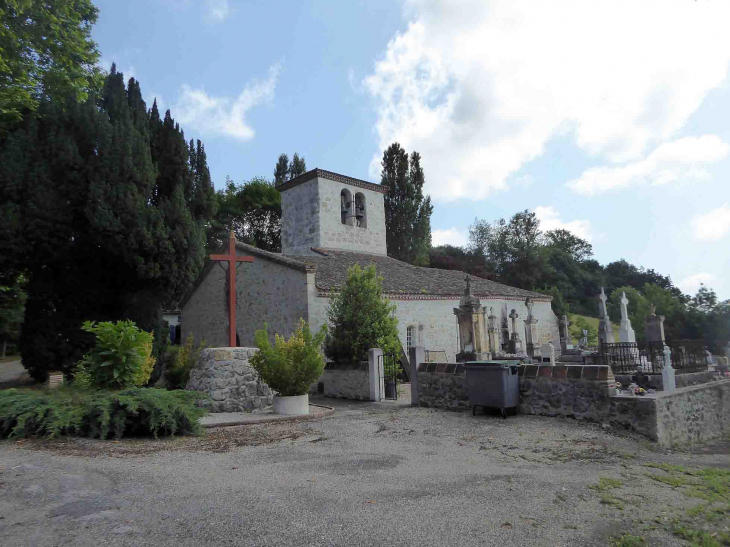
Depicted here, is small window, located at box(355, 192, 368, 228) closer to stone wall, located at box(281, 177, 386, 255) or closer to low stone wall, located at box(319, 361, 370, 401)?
stone wall, located at box(281, 177, 386, 255)

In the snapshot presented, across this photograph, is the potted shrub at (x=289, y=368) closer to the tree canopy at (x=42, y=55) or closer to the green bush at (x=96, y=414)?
the green bush at (x=96, y=414)

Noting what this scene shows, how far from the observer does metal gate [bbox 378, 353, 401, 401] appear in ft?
45.3

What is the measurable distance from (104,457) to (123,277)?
10.9 metres

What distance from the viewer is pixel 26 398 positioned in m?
7.68

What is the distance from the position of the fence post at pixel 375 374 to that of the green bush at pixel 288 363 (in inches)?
111

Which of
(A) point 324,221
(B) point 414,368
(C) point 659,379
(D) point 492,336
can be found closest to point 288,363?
(B) point 414,368

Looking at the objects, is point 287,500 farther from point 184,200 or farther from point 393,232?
point 393,232

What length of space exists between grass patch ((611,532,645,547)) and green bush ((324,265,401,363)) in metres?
10.6

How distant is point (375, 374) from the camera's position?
1363 cm

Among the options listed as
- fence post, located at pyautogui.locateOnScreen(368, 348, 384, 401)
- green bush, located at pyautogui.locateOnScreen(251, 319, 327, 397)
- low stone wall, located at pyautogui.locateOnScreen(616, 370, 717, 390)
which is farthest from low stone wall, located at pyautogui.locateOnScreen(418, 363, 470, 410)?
low stone wall, located at pyautogui.locateOnScreen(616, 370, 717, 390)


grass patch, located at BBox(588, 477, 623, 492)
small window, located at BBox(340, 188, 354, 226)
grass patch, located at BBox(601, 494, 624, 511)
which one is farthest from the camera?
small window, located at BBox(340, 188, 354, 226)

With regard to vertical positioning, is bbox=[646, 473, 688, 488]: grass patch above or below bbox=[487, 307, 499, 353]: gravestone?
below

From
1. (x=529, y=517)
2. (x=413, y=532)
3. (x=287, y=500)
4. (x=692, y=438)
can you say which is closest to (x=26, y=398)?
(x=287, y=500)

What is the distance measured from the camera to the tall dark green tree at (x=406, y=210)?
37.9 m
